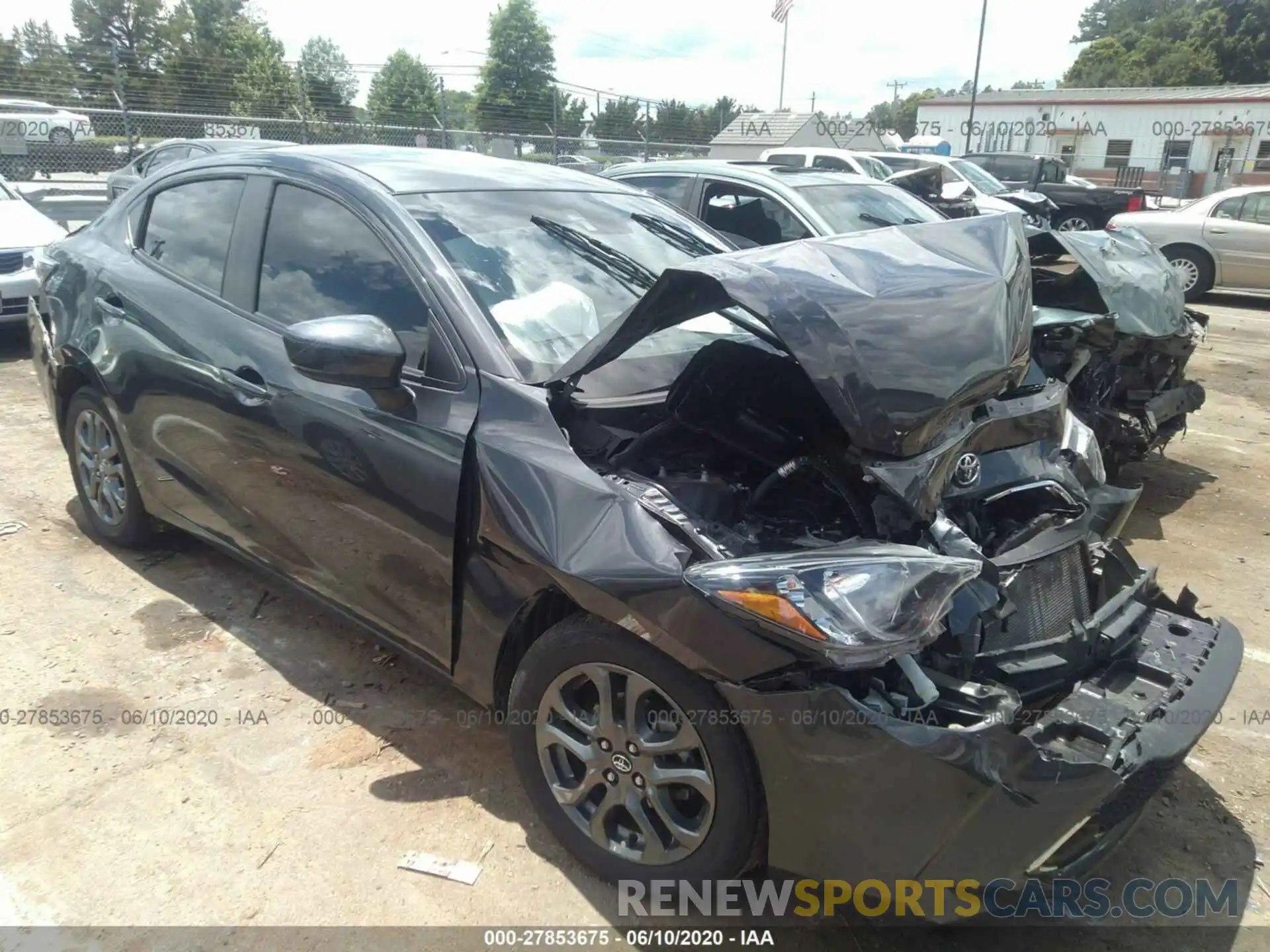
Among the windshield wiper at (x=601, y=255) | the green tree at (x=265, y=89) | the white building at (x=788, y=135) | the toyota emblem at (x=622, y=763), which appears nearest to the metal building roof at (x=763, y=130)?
the white building at (x=788, y=135)

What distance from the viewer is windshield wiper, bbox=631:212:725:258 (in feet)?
11.3

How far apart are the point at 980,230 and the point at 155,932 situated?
10.0 feet

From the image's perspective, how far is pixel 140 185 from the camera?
4.00 metres

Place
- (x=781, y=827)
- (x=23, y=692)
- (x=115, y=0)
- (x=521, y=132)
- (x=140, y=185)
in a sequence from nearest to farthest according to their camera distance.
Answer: (x=781, y=827) < (x=23, y=692) < (x=140, y=185) < (x=521, y=132) < (x=115, y=0)

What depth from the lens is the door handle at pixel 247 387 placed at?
9.67 feet

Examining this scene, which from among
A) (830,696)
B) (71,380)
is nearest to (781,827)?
(830,696)

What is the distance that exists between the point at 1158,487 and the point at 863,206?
311cm

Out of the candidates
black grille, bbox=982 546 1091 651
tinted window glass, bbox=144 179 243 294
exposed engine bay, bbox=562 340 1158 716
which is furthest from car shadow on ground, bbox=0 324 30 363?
black grille, bbox=982 546 1091 651

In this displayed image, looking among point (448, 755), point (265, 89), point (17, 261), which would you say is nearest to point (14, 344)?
point (17, 261)

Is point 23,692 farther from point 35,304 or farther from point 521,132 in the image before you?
point 521,132

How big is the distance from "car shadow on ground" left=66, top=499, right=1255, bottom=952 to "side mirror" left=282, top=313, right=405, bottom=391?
3.00 feet

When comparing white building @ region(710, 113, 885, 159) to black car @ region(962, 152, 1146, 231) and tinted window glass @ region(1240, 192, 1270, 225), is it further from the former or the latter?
tinted window glass @ region(1240, 192, 1270, 225)

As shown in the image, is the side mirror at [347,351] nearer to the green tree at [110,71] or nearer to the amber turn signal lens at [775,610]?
the amber turn signal lens at [775,610]

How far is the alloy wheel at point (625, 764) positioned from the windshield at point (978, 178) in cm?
1321
